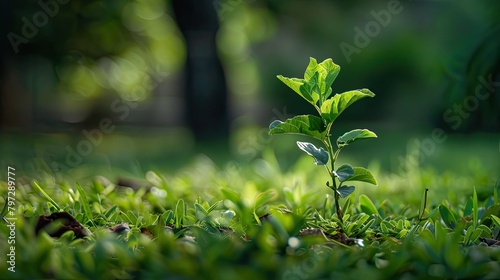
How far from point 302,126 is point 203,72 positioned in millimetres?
6898

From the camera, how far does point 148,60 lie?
1126cm

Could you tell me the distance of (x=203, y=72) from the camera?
8.20 metres

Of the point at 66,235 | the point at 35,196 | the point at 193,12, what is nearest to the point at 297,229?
the point at 66,235

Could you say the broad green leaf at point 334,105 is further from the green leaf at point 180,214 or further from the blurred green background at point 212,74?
the blurred green background at point 212,74

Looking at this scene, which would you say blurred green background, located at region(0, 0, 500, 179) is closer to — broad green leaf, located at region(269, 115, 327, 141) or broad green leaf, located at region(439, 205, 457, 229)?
broad green leaf, located at region(439, 205, 457, 229)

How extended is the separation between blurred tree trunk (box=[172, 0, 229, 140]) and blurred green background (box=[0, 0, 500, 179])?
0.05 ft

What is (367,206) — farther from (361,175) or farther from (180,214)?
(180,214)

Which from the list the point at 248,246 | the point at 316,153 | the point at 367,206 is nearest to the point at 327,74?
the point at 316,153

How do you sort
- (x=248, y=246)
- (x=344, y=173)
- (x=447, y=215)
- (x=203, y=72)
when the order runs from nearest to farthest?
1. (x=248, y=246)
2. (x=344, y=173)
3. (x=447, y=215)
4. (x=203, y=72)

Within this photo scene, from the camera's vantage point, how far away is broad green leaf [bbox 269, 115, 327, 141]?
135 centimetres

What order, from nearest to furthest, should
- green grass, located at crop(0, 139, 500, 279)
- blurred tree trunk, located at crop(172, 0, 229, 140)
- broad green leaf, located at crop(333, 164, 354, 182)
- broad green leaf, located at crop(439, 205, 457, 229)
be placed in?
1. green grass, located at crop(0, 139, 500, 279)
2. broad green leaf, located at crop(333, 164, 354, 182)
3. broad green leaf, located at crop(439, 205, 457, 229)
4. blurred tree trunk, located at crop(172, 0, 229, 140)

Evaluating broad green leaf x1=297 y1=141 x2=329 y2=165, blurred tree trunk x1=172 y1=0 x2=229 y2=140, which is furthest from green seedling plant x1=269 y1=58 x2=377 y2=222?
blurred tree trunk x1=172 y1=0 x2=229 y2=140

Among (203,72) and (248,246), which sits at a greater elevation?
(248,246)

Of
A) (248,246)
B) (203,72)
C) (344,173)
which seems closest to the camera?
(248,246)
